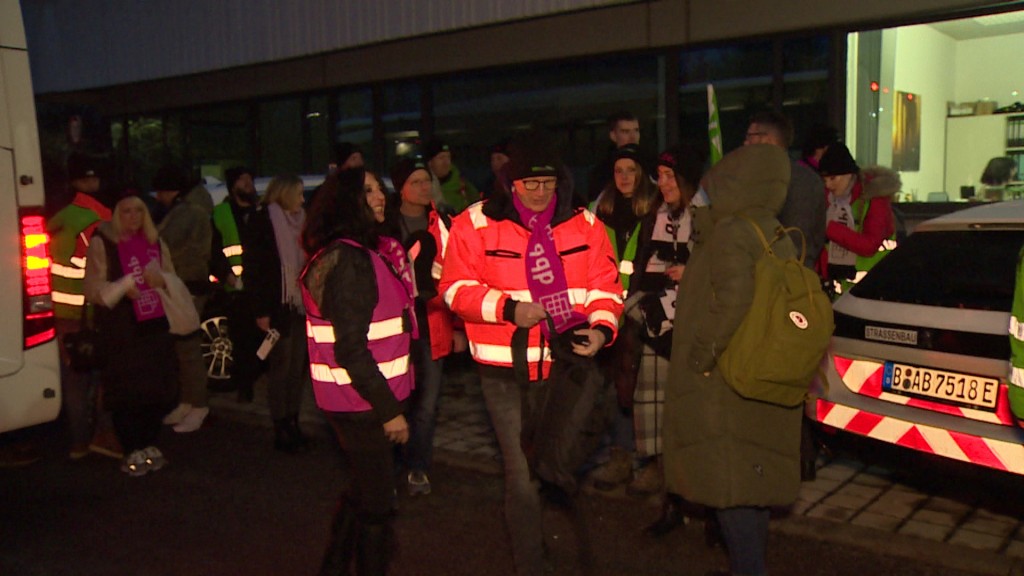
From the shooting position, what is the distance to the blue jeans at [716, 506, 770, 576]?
413cm

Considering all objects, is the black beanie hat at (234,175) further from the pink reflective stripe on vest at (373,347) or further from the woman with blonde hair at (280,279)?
the pink reflective stripe on vest at (373,347)

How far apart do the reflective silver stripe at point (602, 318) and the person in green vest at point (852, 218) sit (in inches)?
113

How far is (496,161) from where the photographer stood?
30.7ft

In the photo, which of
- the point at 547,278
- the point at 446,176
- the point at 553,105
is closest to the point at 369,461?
the point at 547,278

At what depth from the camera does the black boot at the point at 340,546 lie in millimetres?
4543

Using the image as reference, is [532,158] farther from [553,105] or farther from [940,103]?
[553,105]

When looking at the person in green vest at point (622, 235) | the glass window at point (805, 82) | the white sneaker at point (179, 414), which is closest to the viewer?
the person in green vest at point (622, 235)

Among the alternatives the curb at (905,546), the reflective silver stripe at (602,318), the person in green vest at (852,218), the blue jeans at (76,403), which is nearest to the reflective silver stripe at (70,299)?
the blue jeans at (76,403)

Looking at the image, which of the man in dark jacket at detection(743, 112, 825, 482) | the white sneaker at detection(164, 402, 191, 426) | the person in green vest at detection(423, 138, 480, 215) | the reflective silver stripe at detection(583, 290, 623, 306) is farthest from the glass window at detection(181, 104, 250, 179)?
the reflective silver stripe at detection(583, 290, 623, 306)

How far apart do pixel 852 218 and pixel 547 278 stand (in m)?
3.33

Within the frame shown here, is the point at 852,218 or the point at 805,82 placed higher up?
the point at 805,82

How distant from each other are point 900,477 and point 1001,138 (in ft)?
15.7

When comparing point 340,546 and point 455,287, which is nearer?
point 455,287

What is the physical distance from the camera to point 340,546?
4.58m
